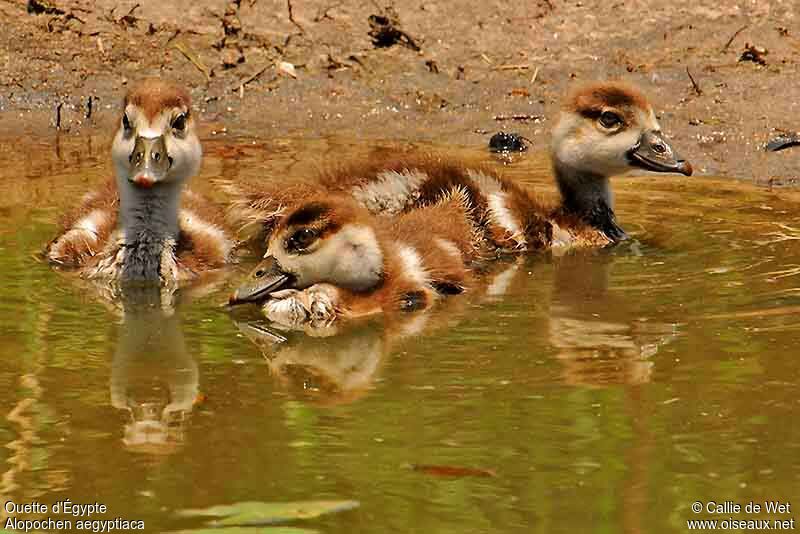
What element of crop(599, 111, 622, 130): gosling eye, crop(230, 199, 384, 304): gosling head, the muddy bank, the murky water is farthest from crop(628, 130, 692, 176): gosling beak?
crop(230, 199, 384, 304): gosling head

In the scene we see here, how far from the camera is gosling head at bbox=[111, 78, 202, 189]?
6.23 metres

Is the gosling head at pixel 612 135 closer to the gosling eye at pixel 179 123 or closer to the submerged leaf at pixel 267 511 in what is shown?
the gosling eye at pixel 179 123

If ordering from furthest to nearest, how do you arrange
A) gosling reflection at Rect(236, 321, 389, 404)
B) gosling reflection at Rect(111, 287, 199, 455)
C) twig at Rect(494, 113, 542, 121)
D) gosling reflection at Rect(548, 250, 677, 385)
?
twig at Rect(494, 113, 542, 121)
gosling reflection at Rect(548, 250, 677, 385)
gosling reflection at Rect(236, 321, 389, 404)
gosling reflection at Rect(111, 287, 199, 455)

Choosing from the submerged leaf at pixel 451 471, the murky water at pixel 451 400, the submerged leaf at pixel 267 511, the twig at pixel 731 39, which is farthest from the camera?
the twig at pixel 731 39

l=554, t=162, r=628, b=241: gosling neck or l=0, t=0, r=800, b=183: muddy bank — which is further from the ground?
l=0, t=0, r=800, b=183: muddy bank

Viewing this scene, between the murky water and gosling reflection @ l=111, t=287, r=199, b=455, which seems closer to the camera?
the murky water

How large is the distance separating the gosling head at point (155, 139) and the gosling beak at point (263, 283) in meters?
0.55

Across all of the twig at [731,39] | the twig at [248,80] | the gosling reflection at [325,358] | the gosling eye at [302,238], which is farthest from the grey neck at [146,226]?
the twig at [731,39]

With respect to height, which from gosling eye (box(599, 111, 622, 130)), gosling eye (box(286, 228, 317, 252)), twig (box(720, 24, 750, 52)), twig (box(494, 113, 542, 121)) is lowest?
gosling eye (box(286, 228, 317, 252))

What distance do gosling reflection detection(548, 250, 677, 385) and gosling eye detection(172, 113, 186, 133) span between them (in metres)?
1.53

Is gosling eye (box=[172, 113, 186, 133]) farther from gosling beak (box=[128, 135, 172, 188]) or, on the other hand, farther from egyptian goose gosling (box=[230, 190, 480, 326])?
egyptian goose gosling (box=[230, 190, 480, 326])

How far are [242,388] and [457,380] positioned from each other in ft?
1.99

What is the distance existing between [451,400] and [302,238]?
1.47 meters

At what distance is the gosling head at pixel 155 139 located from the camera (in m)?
6.23
